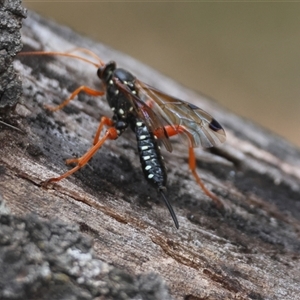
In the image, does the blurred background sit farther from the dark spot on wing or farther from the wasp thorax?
the dark spot on wing

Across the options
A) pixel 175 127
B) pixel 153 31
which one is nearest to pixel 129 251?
pixel 175 127

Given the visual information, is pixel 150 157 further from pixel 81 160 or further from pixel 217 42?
pixel 217 42

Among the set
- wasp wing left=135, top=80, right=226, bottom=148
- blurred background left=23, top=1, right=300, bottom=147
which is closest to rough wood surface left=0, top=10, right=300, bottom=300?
wasp wing left=135, top=80, right=226, bottom=148

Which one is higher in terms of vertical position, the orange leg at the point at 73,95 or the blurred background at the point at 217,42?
the blurred background at the point at 217,42

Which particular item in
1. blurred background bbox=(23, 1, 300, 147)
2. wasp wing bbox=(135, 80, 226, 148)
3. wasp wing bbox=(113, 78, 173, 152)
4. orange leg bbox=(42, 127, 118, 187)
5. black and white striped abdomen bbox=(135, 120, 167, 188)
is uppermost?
blurred background bbox=(23, 1, 300, 147)

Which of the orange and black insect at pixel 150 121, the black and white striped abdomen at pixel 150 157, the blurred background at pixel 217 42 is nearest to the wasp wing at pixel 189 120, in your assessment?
the orange and black insect at pixel 150 121

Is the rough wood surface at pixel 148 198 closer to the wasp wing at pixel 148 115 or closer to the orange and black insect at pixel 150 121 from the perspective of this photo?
the orange and black insect at pixel 150 121

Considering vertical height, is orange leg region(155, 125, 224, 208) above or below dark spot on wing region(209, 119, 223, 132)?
below

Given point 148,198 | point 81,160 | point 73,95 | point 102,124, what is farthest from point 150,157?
point 73,95
